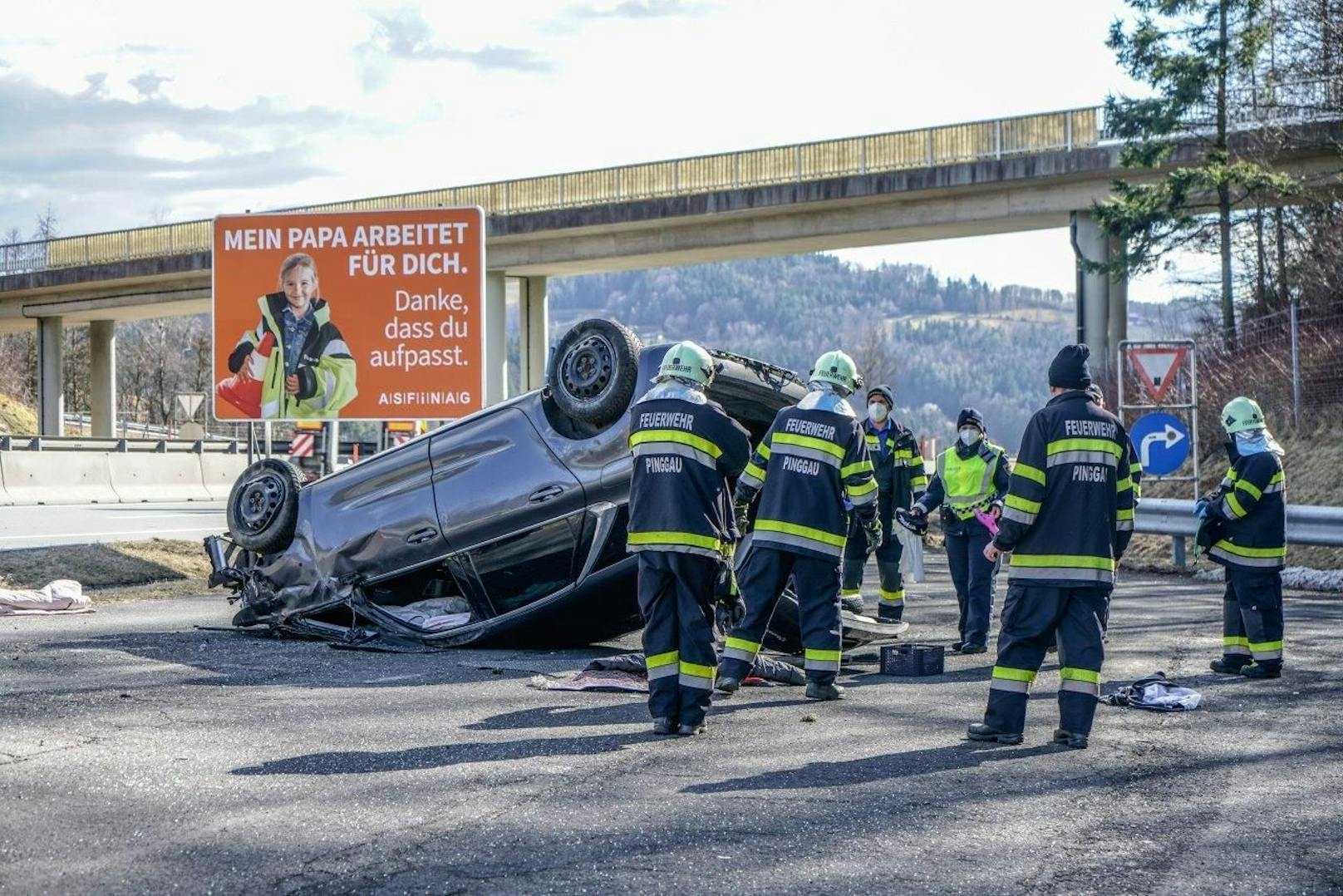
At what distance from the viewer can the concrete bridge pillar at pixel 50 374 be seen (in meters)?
57.4

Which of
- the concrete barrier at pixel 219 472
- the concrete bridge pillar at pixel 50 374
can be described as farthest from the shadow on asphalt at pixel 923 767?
the concrete bridge pillar at pixel 50 374

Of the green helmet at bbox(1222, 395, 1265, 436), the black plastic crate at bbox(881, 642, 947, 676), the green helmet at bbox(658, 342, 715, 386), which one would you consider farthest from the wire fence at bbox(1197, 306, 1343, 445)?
the green helmet at bbox(658, 342, 715, 386)

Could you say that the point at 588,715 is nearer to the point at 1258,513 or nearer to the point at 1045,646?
the point at 1045,646

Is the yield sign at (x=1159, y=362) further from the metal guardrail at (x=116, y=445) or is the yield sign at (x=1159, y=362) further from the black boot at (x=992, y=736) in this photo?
the metal guardrail at (x=116, y=445)

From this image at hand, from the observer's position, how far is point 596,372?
9625 millimetres

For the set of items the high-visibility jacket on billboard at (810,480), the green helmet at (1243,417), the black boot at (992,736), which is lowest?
the black boot at (992,736)

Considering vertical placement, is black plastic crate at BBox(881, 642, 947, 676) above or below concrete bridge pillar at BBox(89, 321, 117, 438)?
below

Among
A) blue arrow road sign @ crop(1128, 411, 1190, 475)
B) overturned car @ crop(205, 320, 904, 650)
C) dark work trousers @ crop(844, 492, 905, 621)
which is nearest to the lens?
overturned car @ crop(205, 320, 904, 650)

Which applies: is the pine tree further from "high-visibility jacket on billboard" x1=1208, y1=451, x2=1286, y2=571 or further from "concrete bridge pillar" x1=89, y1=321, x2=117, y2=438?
"concrete bridge pillar" x1=89, y1=321, x2=117, y2=438

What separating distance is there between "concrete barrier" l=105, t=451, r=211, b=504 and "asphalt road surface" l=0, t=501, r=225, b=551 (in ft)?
4.67

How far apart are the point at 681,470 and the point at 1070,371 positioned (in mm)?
1903

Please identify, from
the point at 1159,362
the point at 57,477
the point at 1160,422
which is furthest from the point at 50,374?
the point at 1160,422

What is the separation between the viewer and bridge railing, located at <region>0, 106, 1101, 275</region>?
35.0m

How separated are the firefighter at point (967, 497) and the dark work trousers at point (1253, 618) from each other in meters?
1.78
